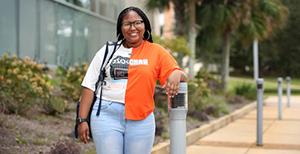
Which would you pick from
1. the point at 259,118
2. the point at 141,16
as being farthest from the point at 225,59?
the point at 141,16

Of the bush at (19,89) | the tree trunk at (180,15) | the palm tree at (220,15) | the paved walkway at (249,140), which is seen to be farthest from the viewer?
the tree trunk at (180,15)

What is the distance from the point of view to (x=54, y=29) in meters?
16.2

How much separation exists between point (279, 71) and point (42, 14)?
154 ft

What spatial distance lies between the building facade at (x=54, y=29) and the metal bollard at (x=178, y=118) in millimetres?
9392

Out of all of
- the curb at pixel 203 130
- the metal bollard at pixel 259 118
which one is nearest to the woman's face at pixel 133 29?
the curb at pixel 203 130

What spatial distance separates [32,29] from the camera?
47.8 feet

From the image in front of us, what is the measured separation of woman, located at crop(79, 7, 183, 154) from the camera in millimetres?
3834

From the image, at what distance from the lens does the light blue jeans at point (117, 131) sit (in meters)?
3.84

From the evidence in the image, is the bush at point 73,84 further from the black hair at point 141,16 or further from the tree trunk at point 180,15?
the tree trunk at point 180,15

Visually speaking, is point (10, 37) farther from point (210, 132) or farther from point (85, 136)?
point (85, 136)

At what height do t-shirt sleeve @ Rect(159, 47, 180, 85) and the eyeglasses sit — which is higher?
the eyeglasses

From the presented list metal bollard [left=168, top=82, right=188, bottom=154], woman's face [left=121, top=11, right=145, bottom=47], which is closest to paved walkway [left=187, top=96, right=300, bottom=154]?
metal bollard [left=168, top=82, right=188, bottom=154]

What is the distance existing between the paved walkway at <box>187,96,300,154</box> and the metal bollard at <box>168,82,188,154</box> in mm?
5088

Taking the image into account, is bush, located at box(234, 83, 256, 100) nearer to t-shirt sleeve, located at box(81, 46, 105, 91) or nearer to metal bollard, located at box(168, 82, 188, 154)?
metal bollard, located at box(168, 82, 188, 154)
